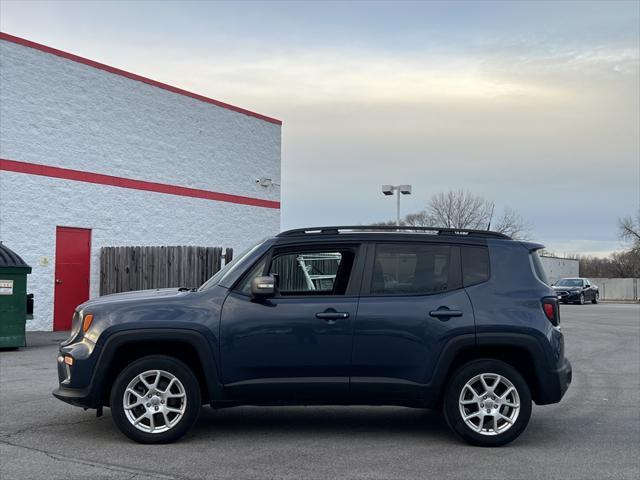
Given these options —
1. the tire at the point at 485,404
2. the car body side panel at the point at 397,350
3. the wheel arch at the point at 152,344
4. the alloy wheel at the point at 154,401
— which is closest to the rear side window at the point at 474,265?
the car body side panel at the point at 397,350

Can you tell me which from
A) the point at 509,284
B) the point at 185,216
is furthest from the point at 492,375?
the point at 185,216

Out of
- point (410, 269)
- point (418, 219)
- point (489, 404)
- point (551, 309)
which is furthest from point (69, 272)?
point (418, 219)

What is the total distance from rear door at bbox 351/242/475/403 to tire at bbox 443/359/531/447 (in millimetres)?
260

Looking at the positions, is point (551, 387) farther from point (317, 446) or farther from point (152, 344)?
point (152, 344)

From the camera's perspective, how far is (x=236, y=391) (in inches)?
280

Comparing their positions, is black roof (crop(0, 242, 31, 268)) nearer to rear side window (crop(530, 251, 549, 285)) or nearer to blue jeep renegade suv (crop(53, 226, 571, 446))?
blue jeep renegade suv (crop(53, 226, 571, 446))

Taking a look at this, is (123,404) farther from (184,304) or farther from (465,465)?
(465,465)

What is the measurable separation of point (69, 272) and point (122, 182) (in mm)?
3007

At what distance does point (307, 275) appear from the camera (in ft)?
31.9

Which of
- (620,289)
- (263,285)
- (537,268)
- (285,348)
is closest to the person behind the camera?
(263,285)

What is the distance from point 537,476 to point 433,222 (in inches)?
2344

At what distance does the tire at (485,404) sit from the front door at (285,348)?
99 cm

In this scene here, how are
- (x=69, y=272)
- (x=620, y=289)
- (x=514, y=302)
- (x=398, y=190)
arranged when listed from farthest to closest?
(x=620, y=289)
(x=398, y=190)
(x=69, y=272)
(x=514, y=302)

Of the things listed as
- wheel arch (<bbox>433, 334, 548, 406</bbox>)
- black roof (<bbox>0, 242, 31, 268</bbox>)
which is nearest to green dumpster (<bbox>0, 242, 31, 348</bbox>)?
black roof (<bbox>0, 242, 31, 268</bbox>)
